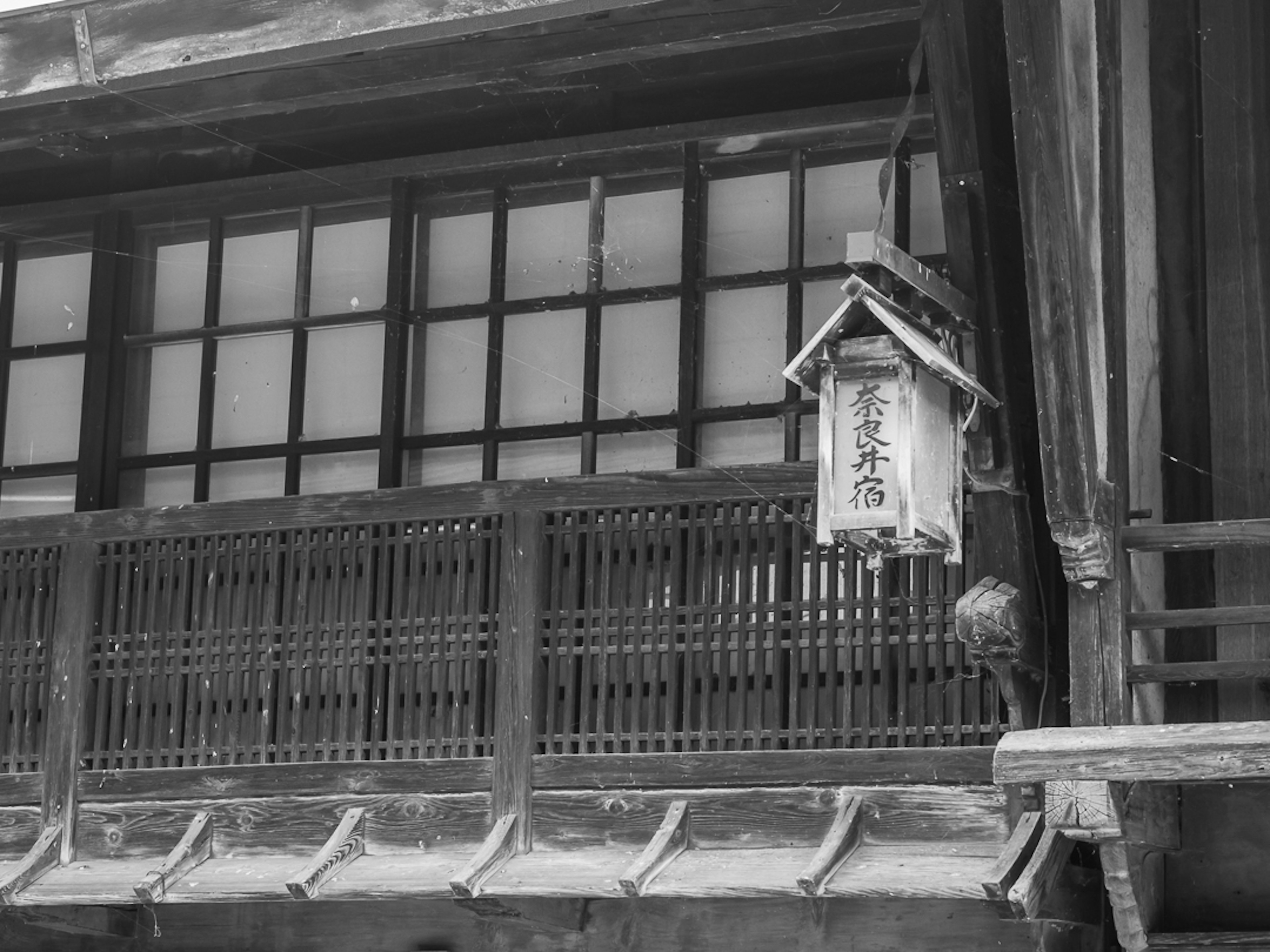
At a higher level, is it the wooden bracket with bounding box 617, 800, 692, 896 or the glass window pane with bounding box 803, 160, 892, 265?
the glass window pane with bounding box 803, 160, 892, 265

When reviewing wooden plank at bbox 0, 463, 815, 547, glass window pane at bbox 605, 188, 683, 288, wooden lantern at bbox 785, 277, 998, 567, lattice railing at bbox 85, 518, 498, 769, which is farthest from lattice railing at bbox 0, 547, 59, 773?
wooden lantern at bbox 785, 277, 998, 567

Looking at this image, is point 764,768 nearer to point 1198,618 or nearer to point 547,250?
point 1198,618

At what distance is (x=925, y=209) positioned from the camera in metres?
8.70

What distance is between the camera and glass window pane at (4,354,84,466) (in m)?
10.2

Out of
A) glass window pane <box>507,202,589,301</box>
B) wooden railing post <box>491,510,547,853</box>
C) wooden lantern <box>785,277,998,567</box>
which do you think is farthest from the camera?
glass window pane <box>507,202,589,301</box>

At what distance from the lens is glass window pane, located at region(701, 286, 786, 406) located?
8.88m

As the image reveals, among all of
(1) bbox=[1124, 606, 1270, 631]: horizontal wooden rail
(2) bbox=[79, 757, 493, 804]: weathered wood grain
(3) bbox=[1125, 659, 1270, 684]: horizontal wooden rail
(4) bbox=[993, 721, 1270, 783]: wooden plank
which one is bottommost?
(2) bbox=[79, 757, 493, 804]: weathered wood grain

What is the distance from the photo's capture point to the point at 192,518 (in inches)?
346

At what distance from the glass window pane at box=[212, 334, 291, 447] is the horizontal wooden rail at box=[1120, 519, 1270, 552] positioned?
4.26 metres

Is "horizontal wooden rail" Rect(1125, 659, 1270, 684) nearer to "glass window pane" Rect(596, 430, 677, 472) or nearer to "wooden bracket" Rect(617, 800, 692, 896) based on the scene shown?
"wooden bracket" Rect(617, 800, 692, 896)

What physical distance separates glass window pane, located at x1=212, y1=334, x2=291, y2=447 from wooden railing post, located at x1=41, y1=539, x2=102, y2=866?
3.73ft

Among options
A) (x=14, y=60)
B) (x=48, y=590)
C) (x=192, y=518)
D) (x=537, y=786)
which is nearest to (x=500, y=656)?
(x=537, y=786)

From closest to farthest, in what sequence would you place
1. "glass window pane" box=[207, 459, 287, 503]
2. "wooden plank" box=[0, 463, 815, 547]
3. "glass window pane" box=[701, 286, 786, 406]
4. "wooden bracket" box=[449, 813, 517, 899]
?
1. "wooden bracket" box=[449, 813, 517, 899]
2. "wooden plank" box=[0, 463, 815, 547]
3. "glass window pane" box=[701, 286, 786, 406]
4. "glass window pane" box=[207, 459, 287, 503]

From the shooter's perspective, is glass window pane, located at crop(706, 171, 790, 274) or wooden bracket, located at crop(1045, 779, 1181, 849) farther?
glass window pane, located at crop(706, 171, 790, 274)
